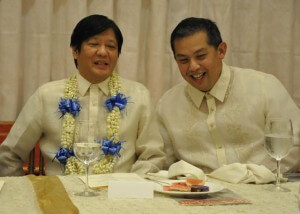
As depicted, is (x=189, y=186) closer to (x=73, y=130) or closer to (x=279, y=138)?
(x=279, y=138)

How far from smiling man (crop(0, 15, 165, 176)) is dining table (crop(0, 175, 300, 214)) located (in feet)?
2.47

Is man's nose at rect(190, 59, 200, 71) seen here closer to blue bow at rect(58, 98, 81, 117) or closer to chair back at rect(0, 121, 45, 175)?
blue bow at rect(58, 98, 81, 117)

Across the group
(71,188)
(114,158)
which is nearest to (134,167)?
(114,158)

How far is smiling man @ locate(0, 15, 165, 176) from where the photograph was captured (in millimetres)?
2354

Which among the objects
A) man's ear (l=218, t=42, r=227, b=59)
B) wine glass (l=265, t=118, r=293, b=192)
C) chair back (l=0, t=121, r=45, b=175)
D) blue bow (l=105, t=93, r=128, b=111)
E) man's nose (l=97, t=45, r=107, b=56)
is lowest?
chair back (l=0, t=121, r=45, b=175)

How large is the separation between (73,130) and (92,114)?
141mm

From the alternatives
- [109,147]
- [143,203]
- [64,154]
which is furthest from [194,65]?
[143,203]

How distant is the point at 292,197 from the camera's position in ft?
4.96

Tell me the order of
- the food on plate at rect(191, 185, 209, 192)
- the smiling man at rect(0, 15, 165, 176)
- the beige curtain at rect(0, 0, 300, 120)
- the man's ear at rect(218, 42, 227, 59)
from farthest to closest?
the beige curtain at rect(0, 0, 300, 120) → the man's ear at rect(218, 42, 227, 59) → the smiling man at rect(0, 15, 165, 176) → the food on plate at rect(191, 185, 209, 192)

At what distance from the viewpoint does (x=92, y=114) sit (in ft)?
7.80

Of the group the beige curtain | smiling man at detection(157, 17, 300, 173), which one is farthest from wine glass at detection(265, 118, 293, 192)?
the beige curtain

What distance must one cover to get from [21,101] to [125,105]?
0.77m

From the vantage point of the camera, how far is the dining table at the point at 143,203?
1324 millimetres

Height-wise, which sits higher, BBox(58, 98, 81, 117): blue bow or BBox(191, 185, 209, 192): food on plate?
BBox(58, 98, 81, 117): blue bow
